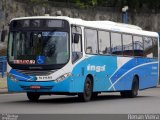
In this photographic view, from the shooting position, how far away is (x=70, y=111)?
19.5m

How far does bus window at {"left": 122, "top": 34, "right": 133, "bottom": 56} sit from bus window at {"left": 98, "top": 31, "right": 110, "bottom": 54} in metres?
1.89

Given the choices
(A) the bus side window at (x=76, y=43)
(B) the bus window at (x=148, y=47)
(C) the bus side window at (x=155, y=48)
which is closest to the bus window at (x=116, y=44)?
(A) the bus side window at (x=76, y=43)

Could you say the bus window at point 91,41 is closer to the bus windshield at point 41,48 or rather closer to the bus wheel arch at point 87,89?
the bus wheel arch at point 87,89

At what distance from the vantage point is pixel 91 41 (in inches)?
952

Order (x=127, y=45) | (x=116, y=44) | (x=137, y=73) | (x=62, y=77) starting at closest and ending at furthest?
1. (x=62, y=77)
2. (x=116, y=44)
3. (x=127, y=45)
4. (x=137, y=73)

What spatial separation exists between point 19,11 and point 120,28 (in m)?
17.6

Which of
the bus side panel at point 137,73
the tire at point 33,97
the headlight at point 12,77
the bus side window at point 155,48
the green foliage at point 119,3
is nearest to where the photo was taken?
the headlight at point 12,77

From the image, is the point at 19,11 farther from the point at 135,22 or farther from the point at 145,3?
the point at 145,3

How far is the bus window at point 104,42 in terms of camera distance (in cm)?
2511

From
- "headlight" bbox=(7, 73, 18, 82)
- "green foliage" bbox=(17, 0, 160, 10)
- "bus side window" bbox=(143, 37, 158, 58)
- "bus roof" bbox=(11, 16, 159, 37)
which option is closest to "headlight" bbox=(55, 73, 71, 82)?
"headlight" bbox=(7, 73, 18, 82)

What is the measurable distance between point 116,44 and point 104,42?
1302 millimetres

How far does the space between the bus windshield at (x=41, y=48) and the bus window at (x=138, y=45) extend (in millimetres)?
6893

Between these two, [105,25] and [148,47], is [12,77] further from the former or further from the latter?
[148,47]

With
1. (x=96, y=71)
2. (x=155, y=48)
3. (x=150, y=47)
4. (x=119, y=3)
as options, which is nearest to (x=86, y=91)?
(x=96, y=71)
